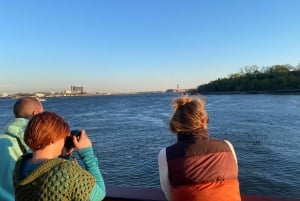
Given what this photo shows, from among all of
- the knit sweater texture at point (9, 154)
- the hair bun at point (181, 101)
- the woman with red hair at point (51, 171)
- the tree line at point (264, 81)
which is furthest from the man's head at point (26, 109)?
the tree line at point (264, 81)

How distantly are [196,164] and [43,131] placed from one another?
0.99 m

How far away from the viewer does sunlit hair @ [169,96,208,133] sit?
A: 7.73ft

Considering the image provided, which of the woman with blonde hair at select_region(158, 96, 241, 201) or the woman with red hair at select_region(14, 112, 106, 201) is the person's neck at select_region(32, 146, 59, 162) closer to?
the woman with red hair at select_region(14, 112, 106, 201)

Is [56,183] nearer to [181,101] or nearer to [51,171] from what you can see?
[51,171]

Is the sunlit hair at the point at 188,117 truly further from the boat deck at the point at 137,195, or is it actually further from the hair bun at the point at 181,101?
the boat deck at the point at 137,195

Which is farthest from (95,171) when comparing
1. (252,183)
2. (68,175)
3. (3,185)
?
(252,183)

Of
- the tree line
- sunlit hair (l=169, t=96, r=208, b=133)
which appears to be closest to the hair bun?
sunlit hair (l=169, t=96, r=208, b=133)

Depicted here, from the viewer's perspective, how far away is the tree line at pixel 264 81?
118 metres

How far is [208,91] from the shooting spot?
16112cm

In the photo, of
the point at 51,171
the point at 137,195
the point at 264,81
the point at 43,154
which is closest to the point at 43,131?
the point at 43,154

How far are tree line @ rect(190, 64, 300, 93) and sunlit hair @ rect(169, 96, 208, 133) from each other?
117 metres

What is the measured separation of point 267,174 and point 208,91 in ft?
492

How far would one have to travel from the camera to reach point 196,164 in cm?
223

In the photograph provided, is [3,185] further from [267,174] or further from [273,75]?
[273,75]
